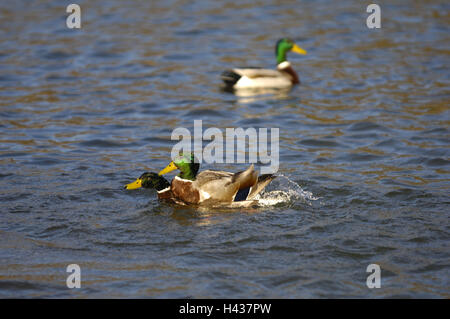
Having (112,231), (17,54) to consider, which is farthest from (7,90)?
(112,231)

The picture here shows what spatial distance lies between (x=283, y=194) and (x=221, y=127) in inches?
124

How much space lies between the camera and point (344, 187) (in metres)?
8.46

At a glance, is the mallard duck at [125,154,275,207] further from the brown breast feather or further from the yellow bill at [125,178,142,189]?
the yellow bill at [125,178,142,189]

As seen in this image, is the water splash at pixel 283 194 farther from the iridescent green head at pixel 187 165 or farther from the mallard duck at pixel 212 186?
the iridescent green head at pixel 187 165

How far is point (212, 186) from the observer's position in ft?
26.2

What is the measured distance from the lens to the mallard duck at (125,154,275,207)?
7.96 m

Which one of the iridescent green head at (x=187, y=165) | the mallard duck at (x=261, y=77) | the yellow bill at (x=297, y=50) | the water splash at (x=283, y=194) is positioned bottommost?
the water splash at (x=283, y=194)

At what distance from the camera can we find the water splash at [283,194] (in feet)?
26.6

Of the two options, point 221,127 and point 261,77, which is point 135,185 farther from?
point 261,77

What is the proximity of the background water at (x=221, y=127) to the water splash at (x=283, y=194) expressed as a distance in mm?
111

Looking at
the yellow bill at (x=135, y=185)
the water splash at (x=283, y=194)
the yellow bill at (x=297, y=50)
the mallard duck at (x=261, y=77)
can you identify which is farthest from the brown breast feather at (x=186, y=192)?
the yellow bill at (x=297, y=50)

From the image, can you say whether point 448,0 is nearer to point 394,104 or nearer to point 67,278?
point 394,104

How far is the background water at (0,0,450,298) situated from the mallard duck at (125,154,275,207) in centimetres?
21

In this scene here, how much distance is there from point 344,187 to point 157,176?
210 cm
